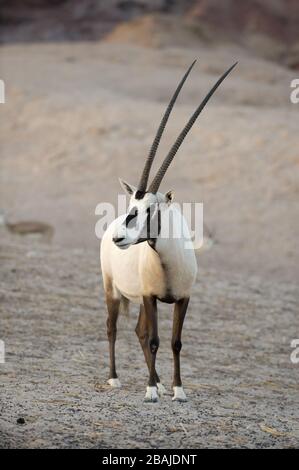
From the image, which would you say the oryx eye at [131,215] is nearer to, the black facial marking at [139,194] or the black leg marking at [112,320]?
the black facial marking at [139,194]

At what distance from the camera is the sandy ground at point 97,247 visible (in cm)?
575

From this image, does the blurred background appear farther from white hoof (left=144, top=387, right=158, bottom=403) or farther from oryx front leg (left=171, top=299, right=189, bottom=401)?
white hoof (left=144, top=387, right=158, bottom=403)

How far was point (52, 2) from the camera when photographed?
3472cm

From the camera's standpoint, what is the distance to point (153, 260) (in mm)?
6023

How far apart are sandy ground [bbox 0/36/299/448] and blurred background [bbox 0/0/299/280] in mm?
51

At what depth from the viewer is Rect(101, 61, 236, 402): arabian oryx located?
572 centimetres

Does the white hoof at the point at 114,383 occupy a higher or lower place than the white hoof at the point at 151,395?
lower

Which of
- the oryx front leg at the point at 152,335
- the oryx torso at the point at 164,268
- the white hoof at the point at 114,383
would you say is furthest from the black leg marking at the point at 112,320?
the oryx front leg at the point at 152,335

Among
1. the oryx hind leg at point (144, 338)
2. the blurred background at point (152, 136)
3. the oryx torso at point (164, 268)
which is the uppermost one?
the blurred background at point (152, 136)

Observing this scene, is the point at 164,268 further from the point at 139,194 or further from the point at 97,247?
the point at 97,247

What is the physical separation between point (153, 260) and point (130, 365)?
1.70 meters

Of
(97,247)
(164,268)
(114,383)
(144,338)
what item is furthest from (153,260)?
(97,247)

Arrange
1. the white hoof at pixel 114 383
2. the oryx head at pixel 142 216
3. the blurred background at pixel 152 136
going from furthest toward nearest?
the blurred background at pixel 152 136
the white hoof at pixel 114 383
the oryx head at pixel 142 216

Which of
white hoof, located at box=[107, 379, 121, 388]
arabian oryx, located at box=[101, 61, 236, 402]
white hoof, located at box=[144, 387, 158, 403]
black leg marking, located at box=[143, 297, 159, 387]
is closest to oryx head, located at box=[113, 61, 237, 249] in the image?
arabian oryx, located at box=[101, 61, 236, 402]
